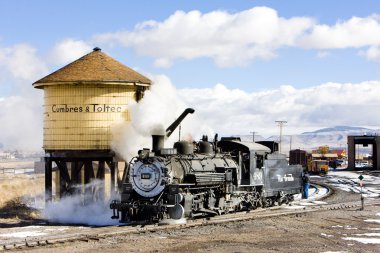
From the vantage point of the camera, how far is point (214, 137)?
1100 inches

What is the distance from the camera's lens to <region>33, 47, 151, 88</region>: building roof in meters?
28.3

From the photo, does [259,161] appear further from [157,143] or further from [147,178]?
[147,178]

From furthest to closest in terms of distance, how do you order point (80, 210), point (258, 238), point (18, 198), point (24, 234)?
point (18, 198)
point (80, 210)
point (24, 234)
point (258, 238)

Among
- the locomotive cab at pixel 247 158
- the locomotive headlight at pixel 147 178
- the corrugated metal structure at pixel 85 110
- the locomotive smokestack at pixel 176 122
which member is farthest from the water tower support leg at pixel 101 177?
the locomotive cab at pixel 247 158

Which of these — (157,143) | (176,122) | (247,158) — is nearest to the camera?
(157,143)

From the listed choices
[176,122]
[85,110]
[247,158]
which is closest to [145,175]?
[176,122]

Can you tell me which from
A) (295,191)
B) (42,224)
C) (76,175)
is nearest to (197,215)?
(42,224)

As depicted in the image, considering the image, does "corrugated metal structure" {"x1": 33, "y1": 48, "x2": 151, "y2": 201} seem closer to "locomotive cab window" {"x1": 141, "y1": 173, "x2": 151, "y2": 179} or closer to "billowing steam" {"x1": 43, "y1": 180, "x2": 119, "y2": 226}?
"billowing steam" {"x1": 43, "y1": 180, "x2": 119, "y2": 226}

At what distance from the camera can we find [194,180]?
24047mm

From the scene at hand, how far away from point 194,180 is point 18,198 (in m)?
16.3

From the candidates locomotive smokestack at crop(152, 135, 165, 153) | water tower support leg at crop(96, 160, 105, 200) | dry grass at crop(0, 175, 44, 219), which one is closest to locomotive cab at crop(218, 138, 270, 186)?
locomotive smokestack at crop(152, 135, 165, 153)

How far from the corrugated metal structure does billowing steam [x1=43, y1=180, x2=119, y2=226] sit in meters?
1.49

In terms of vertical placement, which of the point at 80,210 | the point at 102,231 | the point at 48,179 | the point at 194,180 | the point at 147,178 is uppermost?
the point at 147,178

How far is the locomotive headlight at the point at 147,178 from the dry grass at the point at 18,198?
7.66 meters
